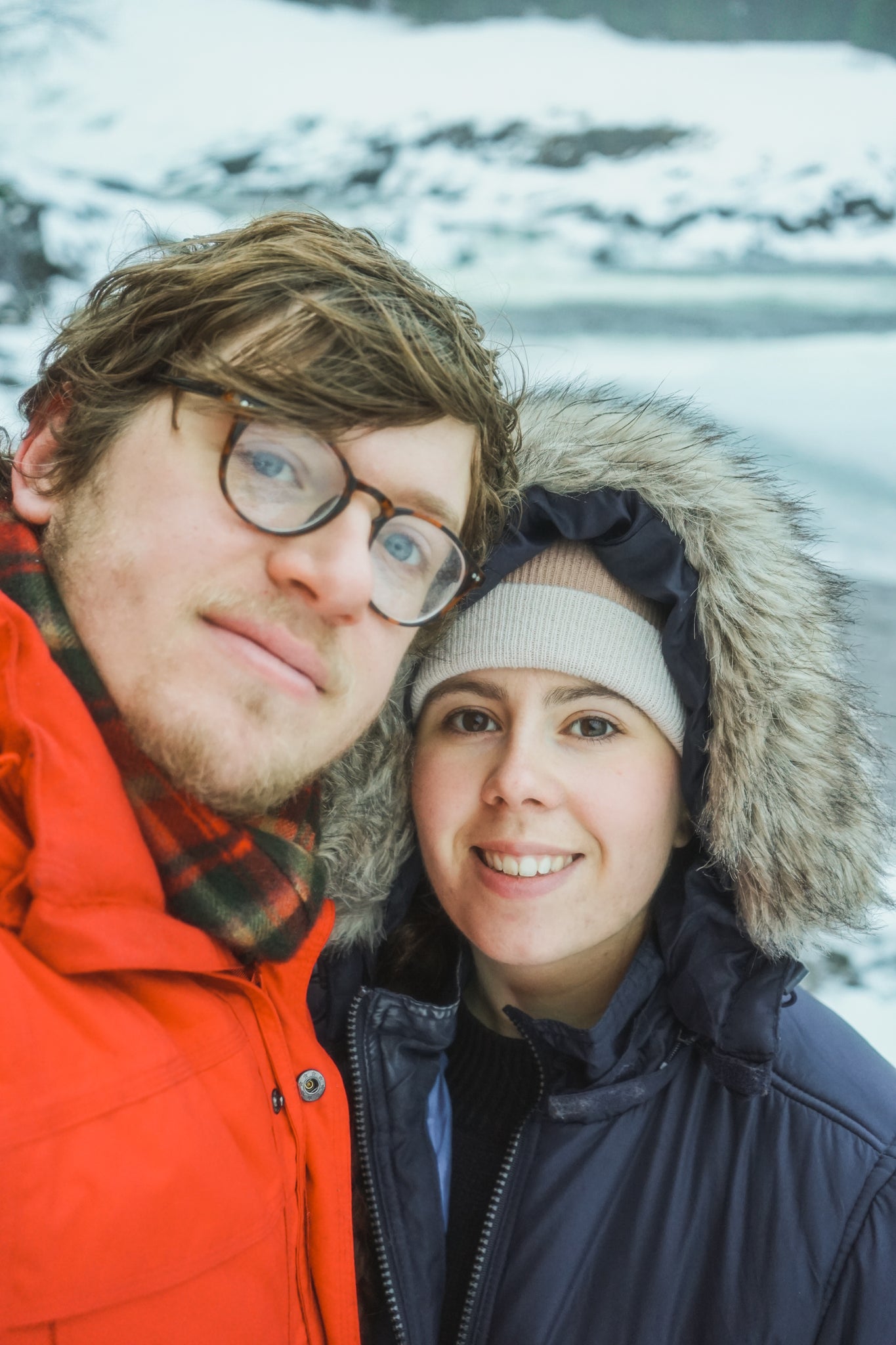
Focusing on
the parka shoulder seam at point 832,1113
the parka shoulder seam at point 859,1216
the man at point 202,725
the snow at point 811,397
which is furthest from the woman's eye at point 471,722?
the snow at point 811,397

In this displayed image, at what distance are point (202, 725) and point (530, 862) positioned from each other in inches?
23.4

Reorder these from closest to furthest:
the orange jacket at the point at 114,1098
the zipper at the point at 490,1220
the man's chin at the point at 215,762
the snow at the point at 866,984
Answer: the orange jacket at the point at 114,1098, the man's chin at the point at 215,762, the zipper at the point at 490,1220, the snow at the point at 866,984

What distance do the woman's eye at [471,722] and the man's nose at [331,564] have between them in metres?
0.41

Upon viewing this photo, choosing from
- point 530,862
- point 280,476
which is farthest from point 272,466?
point 530,862

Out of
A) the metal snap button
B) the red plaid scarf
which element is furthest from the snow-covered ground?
the metal snap button

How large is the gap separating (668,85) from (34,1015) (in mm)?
3315

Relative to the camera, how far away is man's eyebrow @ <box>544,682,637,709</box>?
1.42 meters

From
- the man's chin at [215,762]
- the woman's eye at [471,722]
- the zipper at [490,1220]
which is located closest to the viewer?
the man's chin at [215,762]

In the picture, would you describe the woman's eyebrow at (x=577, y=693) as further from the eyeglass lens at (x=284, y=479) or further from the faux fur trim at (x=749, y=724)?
the eyeglass lens at (x=284, y=479)

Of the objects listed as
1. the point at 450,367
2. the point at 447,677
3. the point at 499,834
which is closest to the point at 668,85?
the point at 450,367

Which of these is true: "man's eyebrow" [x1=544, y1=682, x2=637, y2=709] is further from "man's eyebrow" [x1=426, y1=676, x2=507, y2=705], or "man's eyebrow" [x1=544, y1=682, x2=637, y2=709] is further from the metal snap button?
the metal snap button

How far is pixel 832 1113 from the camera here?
129cm

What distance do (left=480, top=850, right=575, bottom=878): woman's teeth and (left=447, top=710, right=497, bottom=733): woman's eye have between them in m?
0.21

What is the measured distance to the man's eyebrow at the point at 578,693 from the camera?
1.42 m
